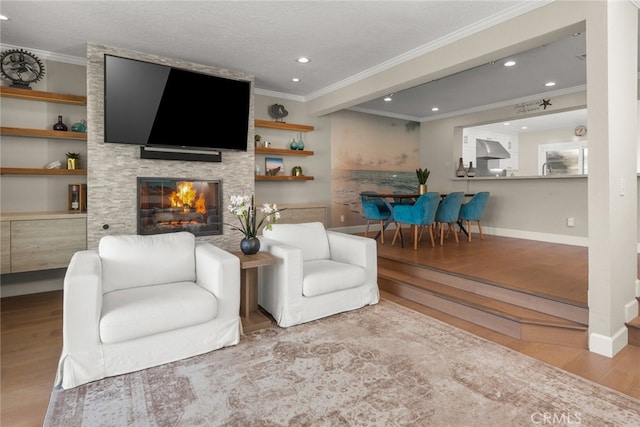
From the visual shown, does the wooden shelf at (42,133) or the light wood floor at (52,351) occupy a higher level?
the wooden shelf at (42,133)

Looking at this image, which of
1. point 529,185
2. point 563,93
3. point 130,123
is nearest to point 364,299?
point 130,123

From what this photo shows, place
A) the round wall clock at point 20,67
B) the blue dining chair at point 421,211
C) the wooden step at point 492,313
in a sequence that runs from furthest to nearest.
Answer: the blue dining chair at point 421,211
the round wall clock at point 20,67
the wooden step at point 492,313

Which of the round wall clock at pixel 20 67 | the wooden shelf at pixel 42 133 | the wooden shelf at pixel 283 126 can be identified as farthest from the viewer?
the wooden shelf at pixel 283 126

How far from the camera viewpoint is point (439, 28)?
11.1 feet

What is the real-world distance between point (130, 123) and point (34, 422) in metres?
3.01

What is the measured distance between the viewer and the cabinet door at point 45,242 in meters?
3.38

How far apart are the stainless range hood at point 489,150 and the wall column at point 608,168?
6263mm

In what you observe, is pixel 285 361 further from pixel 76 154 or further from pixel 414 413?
pixel 76 154

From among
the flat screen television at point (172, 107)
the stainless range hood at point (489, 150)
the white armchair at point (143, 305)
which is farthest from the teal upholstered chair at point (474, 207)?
the white armchair at point (143, 305)

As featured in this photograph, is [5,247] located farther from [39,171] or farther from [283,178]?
[283,178]

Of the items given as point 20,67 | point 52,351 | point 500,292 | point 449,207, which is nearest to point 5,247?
point 52,351

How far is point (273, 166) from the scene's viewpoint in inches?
225

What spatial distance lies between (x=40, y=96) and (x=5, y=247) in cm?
163
